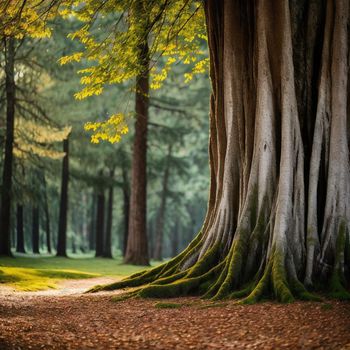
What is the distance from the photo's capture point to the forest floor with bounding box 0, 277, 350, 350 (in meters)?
4.71

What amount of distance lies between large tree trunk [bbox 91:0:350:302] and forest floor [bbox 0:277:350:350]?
72 cm

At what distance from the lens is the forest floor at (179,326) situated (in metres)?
4.71

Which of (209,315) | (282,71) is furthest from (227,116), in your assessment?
(209,315)

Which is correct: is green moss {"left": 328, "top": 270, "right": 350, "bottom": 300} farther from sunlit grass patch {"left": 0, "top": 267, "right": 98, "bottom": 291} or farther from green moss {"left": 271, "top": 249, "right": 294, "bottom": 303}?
sunlit grass patch {"left": 0, "top": 267, "right": 98, "bottom": 291}

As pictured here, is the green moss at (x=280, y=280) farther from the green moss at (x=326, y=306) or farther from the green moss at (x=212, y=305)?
the green moss at (x=212, y=305)

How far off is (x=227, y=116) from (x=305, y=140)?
1.49m

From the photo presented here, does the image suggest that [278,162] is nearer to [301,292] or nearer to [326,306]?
[301,292]

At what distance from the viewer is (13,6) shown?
9195 millimetres

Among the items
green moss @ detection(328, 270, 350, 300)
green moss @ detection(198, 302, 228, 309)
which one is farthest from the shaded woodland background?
green moss @ detection(328, 270, 350, 300)

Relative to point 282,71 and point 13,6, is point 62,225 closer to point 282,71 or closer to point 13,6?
point 13,6

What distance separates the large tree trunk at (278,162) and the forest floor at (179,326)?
2.35 feet

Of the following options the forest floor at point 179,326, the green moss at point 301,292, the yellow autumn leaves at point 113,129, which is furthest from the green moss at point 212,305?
the yellow autumn leaves at point 113,129

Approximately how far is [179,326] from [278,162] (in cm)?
356

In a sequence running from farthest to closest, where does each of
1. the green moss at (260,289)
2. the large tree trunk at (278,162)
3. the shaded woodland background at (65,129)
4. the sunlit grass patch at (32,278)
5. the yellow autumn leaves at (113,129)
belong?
the shaded woodland background at (65,129) → the sunlit grass patch at (32,278) → the yellow autumn leaves at (113,129) → the large tree trunk at (278,162) → the green moss at (260,289)
